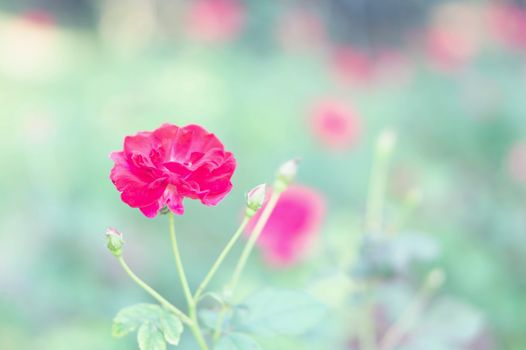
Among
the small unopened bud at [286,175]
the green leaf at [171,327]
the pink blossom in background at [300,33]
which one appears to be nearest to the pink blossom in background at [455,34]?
the pink blossom in background at [300,33]

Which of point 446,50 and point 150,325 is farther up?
point 446,50

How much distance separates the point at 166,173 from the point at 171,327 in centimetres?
12

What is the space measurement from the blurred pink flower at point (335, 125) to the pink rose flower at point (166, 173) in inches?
52.8

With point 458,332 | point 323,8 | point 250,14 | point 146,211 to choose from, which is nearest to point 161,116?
point 458,332

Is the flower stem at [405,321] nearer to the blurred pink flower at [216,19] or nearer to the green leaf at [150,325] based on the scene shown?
the green leaf at [150,325]

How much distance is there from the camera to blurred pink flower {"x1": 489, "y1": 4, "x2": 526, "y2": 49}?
10.8 ft

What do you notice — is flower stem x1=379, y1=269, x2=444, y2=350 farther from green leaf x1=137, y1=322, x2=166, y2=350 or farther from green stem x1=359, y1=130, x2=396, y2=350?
green leaf x1=137, y1=322, x2=166, y2=350

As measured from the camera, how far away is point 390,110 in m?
2.92

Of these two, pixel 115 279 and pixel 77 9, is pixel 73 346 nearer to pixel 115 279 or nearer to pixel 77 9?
pixel 115 279

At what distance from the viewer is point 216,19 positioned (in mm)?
3371

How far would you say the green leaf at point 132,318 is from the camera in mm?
519

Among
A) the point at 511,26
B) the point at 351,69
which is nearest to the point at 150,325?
the point at 351,69

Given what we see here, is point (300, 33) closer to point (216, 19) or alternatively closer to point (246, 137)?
point (216, 19)

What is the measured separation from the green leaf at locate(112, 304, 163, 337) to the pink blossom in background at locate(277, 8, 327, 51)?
11.7 ft
